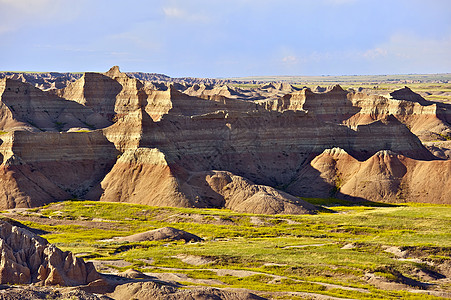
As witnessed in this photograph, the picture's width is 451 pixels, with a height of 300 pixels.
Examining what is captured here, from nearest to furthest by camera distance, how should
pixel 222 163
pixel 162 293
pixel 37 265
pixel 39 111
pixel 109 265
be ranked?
1. pixel 162 293
2. pixel 37 265
3. pixel 109 265
4. pixel 222 163
5. pixel 39 111

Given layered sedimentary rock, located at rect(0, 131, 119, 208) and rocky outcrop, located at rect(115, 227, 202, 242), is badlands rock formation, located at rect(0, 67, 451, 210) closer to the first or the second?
layered sedimentary rock, located at rect(0, 131, 119, 208)

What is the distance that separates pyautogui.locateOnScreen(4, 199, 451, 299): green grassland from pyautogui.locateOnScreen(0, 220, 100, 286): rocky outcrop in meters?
13.2

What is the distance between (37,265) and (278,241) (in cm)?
3519

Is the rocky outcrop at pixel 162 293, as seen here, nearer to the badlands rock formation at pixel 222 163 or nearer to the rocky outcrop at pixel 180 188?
the badlands rock formation at pixel 222 163

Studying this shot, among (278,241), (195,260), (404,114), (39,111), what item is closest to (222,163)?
(278,241)

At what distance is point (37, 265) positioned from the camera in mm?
50688

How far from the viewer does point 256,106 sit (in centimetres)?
17812

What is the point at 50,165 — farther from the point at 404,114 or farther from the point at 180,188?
the point at 404,114

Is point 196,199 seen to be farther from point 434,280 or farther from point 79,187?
point 434,280

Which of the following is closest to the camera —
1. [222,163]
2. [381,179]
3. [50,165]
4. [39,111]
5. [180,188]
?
[180,188]

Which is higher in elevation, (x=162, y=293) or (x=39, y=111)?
(x=39, y=111)

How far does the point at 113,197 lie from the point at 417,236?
46414 mm

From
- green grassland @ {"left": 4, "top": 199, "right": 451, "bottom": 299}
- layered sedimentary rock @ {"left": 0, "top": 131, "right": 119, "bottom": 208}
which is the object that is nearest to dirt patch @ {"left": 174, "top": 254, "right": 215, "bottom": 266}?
green grassland @ {"left": 4, "top": 199, "right": 451, "bottom": 299}

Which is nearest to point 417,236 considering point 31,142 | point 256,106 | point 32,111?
point 31,142
